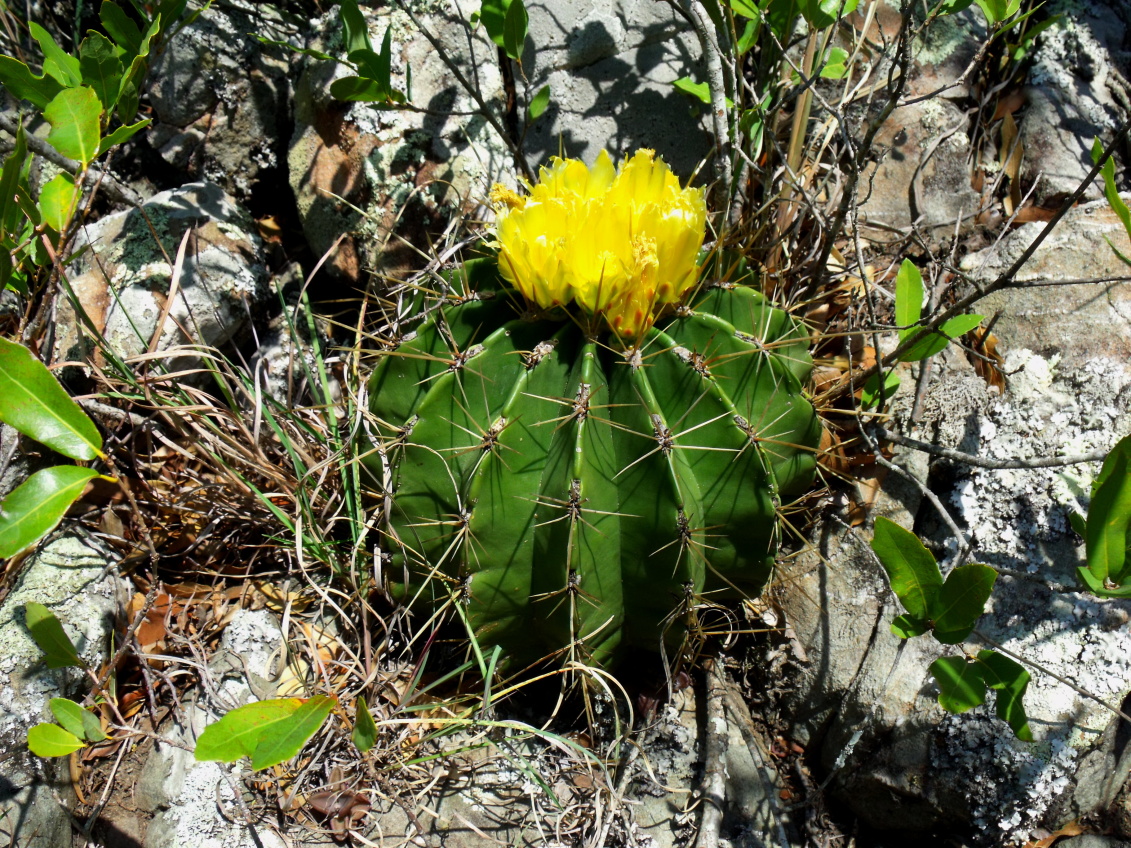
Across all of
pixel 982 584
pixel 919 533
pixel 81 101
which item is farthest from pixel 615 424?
pixel 81 101

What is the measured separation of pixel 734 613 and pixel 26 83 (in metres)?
1.95

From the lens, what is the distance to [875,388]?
207cm

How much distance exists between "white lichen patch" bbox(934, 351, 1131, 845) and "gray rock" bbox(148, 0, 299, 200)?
7.50ft

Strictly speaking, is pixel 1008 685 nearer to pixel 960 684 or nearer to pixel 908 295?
pixel 960 684

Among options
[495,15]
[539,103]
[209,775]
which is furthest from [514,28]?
[209,775]

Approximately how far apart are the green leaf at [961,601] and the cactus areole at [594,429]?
0.34m

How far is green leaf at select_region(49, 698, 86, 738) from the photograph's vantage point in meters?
1.62

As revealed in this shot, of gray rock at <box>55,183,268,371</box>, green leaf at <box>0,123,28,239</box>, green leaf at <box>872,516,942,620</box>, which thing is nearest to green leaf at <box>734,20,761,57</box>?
green leaf at <box>872,516,942,620</box>

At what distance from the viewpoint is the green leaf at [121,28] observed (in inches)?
75.2

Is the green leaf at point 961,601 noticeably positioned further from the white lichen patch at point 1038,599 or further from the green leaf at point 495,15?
the green leaf at point 495,15

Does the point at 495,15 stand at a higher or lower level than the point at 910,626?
higher

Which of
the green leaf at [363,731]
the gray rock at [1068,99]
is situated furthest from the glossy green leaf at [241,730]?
the gray rock at [1068,99]

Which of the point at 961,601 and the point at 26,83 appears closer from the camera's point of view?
the point at 961,601

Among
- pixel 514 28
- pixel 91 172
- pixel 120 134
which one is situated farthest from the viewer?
pixel 91 172
